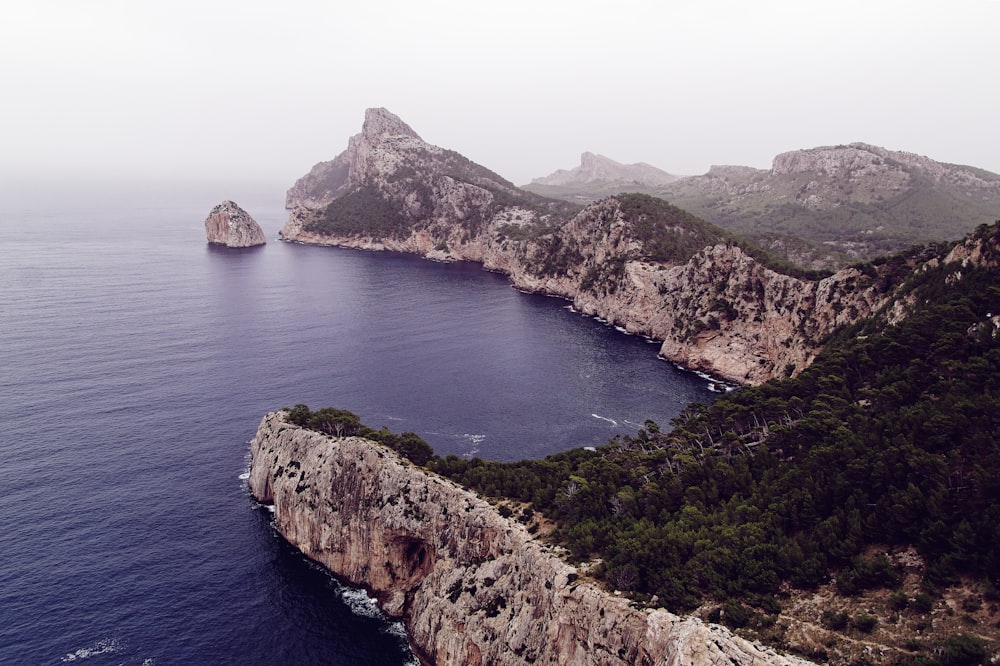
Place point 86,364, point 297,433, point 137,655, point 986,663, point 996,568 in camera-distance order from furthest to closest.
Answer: point 86,364 → point 297,433 → point 137,655 → point 996,568 → point 986,663

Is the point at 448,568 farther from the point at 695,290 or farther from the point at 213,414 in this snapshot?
the point at 695,290

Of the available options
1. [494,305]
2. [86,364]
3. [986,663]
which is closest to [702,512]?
[986,663]

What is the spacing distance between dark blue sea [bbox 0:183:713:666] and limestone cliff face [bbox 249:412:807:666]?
10.6 feet


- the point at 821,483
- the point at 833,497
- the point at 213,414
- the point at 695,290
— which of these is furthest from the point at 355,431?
the point at 695,290

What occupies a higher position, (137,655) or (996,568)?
(996,568)

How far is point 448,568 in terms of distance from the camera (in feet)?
178

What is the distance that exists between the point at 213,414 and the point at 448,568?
5375 cm

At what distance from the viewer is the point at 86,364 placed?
335 feet

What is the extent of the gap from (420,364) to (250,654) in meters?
70.9

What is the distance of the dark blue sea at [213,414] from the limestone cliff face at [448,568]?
127 inches

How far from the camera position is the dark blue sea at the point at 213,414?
52.3 metres

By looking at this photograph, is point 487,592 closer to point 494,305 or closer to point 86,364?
point 86,364

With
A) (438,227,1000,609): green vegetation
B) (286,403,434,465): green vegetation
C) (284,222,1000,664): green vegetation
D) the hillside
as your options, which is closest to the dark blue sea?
(286,403,434,465): green vegetation

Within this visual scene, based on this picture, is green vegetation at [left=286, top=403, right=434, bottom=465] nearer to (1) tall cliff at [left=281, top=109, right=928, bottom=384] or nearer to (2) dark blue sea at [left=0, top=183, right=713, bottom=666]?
(2) dark blue sea at [left=0, top=183, right=713, bottom=666]
